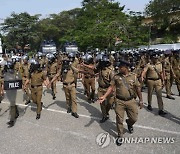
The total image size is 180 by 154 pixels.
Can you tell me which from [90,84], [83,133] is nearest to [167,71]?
[90,84]

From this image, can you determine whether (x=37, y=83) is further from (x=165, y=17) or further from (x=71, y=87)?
(x=165, y=17)

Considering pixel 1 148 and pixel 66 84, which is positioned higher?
pixel 66 84

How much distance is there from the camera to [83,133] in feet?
22.2

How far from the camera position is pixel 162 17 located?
43.0 meters

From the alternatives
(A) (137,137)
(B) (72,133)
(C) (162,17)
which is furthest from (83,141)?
(C) (162,17)

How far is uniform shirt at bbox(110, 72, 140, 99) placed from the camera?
5.89 m

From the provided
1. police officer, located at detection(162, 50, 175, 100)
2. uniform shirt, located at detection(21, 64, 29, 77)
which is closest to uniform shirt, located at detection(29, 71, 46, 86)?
uniform shirt, located at detection(21, 64, 29, 77)

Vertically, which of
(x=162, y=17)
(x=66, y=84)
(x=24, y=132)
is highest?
(x=162, y=17)

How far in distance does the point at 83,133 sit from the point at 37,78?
249cm

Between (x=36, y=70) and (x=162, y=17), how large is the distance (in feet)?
124

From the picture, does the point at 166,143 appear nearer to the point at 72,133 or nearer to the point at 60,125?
the point at 72,133

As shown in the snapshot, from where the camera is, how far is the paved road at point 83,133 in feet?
18.9

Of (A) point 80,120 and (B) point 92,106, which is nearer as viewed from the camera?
(A) point 80,120

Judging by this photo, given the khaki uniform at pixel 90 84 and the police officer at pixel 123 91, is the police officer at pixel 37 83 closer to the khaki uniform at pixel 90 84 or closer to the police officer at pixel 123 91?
the khaki uniform at pixel 90 84
